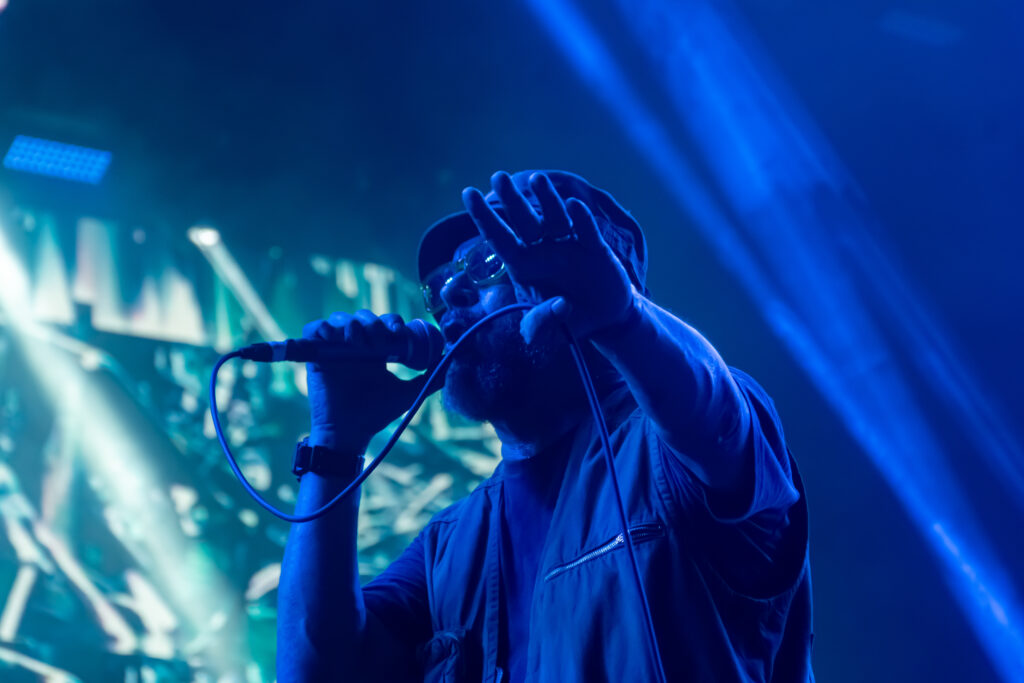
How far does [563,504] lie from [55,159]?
10.8 ft

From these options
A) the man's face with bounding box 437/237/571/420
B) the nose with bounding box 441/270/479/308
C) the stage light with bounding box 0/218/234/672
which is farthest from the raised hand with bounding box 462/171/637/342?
the stage light with bounding box 0/218/234/672

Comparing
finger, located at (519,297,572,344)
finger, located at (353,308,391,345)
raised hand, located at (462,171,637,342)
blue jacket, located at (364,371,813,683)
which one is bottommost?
blue jacket, located at (364,371,813,683)

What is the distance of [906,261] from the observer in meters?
3.14

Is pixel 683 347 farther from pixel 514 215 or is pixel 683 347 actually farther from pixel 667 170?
pixel 667 170

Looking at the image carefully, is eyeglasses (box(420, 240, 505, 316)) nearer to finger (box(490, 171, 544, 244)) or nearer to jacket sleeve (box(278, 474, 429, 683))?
jacket sleeve (box(278, 474, 429, 683))

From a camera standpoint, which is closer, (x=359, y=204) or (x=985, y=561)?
(x=985, y=561)

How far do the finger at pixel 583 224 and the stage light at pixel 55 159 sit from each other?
330 centimetres

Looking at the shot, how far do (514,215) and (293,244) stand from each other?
3306 mm

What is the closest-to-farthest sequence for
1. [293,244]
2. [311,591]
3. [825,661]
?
1. [311,591]
2. [825,661]
3. [293,244]

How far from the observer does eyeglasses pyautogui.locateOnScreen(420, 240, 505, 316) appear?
1511 mm

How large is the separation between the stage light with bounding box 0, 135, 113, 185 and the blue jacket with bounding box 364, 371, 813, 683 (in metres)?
3.20

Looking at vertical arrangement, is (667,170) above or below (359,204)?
below

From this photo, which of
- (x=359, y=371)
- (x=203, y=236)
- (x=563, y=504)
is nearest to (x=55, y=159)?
(x=203, y=236)

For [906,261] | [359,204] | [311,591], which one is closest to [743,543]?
[311,591]
